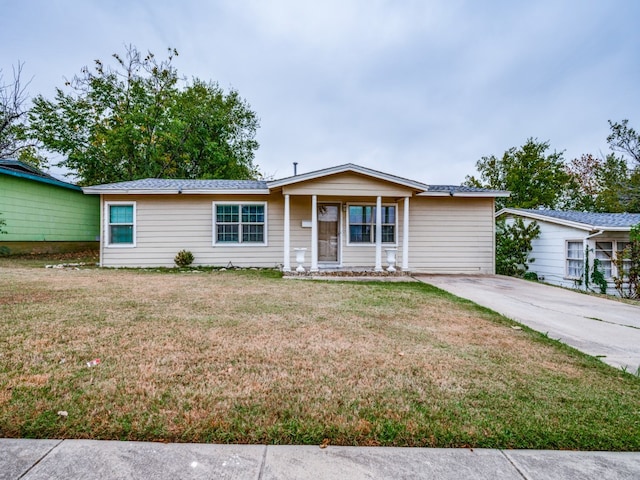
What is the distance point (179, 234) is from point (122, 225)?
1.91m

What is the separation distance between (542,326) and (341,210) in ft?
23.1

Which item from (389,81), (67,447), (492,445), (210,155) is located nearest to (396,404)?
(492,445)

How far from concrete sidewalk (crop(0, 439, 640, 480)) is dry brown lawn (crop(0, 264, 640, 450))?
0.09 m

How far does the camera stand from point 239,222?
1073 cm

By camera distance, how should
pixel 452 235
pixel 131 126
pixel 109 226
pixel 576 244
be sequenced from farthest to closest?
pixel 131 126 < pixel 452 235 < pixel 109 226 < pixel 576 244

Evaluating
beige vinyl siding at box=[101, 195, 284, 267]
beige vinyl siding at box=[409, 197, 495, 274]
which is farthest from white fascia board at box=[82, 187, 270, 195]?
beige vinyl siding at box=[409, 197, 495, 274]

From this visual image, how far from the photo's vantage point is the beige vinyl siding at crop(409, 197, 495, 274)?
10.9 meters

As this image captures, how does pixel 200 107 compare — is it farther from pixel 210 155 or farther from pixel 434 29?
pixel 434 29

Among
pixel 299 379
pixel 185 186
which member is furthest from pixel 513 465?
pixel 185 186

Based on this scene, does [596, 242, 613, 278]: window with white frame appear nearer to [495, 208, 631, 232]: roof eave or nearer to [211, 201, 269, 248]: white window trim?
[495, 208, 631, 232]: roof eave

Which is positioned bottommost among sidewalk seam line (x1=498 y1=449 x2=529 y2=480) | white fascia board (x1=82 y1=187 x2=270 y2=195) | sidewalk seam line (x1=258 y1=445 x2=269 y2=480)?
sidewalk seam line (x1=498 y1=449 x2=529 y2=480)

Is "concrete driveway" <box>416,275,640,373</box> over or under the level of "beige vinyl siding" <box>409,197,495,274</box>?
under

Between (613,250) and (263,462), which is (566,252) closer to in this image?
(613,250)

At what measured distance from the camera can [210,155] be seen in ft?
68.6
